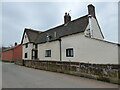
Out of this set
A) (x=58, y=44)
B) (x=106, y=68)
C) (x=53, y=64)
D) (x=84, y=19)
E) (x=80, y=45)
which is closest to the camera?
(x=106, y=68)

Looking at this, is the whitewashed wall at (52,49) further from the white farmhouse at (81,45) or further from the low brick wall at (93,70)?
the low brick wall at (93,70)

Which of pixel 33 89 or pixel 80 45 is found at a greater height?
pixel 80 45

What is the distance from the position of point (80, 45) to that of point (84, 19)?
465 centimetres

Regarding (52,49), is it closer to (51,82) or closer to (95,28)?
(95,28)

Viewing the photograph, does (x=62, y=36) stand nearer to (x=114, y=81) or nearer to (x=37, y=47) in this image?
(x=37, y=47)

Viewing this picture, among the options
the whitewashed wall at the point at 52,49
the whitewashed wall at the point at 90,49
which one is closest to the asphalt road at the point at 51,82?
the whitewashed wall at the point at 90,49

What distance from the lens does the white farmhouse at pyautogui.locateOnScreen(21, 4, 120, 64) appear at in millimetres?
13092

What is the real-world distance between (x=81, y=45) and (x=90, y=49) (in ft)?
5.39

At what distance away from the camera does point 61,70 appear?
12961 millimetres

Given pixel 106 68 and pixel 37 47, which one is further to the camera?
pixel 37 47

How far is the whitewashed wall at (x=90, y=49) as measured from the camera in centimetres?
1256

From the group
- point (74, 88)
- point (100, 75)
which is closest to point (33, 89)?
point (74, 88)

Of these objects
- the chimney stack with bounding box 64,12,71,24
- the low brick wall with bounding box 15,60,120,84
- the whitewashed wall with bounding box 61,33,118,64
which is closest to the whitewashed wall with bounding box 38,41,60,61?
the whitewashed wall with bounding box 61,33,118,64

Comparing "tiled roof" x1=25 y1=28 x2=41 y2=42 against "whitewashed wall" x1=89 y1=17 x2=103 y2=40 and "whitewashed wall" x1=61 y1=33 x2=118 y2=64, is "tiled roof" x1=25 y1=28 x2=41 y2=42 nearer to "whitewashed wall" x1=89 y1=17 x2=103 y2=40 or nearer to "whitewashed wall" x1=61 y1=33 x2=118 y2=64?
"whitewashed wall" x1=61 y1=33 x2=118 y2=64
